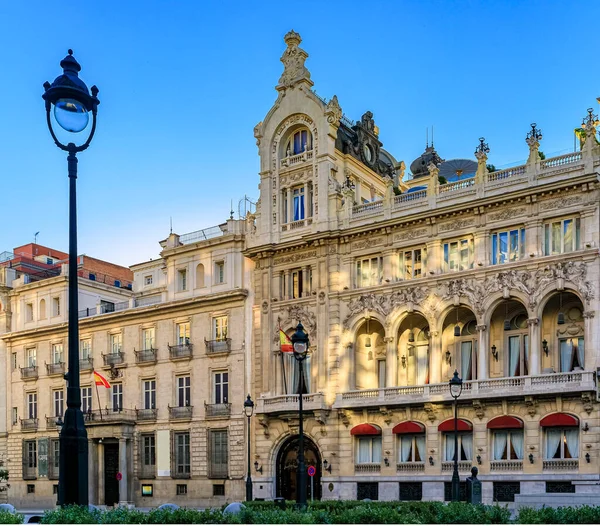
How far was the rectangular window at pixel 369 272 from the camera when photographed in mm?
49875

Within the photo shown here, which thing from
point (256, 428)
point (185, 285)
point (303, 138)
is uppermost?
point (303, 138)

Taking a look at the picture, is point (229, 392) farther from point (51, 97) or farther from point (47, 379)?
point (51, 97)

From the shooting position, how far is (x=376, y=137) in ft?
198

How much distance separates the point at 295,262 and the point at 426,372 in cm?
1085

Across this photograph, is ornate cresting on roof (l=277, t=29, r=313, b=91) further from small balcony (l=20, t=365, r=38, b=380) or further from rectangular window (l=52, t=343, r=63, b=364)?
small balcony (l=20, t=365, r=38, b=380)

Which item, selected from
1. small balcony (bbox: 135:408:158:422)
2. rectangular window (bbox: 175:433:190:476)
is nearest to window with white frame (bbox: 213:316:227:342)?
rectangular window (bbox: 175:433:190:476)

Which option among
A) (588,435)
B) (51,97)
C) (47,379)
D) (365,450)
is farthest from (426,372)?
(51,97)

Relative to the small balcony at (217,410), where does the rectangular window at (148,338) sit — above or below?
above

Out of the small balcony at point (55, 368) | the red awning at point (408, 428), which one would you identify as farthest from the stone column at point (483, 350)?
the small balcony at point (55, 368)

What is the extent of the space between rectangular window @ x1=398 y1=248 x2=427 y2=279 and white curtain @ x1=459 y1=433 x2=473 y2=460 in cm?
913

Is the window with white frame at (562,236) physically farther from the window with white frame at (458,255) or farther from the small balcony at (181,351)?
the small balcony at (181,351)

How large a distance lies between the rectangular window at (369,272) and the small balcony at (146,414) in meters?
18.0

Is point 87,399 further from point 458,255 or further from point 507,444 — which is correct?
point 507,444

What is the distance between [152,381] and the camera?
59750 mm
